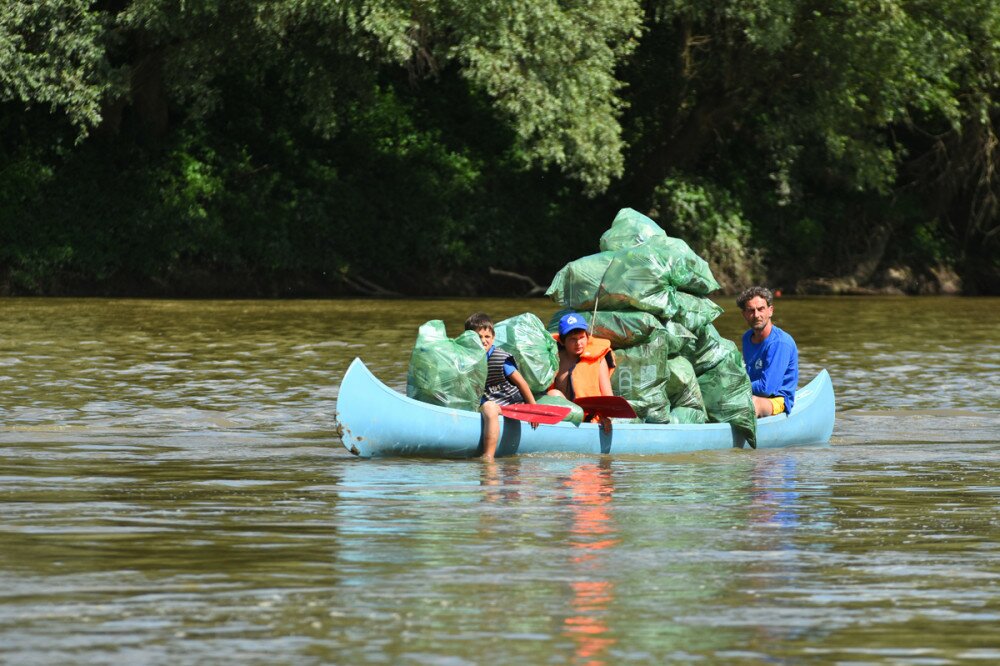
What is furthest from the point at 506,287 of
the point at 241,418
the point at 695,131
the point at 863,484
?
the point at 863,484

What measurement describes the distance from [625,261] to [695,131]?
23121 mm

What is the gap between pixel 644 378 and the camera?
1295 cm

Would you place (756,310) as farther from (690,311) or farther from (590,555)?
(590,555)

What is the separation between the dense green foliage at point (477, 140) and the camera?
94.2 ft

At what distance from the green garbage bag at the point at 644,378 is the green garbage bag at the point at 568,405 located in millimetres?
552

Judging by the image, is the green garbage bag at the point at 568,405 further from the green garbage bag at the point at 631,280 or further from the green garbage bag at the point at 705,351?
the green garbage bag at the point at 705,351

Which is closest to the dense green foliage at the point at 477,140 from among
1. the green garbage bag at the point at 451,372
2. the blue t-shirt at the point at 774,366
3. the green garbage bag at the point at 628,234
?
the green garbage bag at the point at 628,234

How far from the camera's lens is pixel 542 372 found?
12703mm

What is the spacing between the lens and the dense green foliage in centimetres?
2870

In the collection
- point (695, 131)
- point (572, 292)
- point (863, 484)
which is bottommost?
point (863, 484)

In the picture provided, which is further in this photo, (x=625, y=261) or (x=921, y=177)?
(x=921, y=177)

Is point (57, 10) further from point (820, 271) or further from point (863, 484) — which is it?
point (863, 484)

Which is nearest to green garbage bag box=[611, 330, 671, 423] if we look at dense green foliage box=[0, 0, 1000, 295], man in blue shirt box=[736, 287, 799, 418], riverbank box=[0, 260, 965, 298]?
man in blue shirt box=[736, 287, 799, 418]

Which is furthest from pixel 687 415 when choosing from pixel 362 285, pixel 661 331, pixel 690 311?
pixel 362 285
